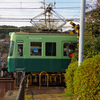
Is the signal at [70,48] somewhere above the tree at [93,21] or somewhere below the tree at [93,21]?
below

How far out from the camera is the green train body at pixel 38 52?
9.13m

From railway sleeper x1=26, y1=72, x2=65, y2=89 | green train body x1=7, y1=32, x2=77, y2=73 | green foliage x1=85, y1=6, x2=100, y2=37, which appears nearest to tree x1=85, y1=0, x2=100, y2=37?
green foliage x1=85, y1=6, x2=100, y2=37

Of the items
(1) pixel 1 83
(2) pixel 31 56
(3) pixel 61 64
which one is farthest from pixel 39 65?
(1) pixel 1 83

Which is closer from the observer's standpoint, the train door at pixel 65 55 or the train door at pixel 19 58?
the train door at pixel 19 58

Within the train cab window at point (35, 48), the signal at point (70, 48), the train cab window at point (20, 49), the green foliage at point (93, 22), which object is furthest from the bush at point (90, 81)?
the train cab window at point (20, 49)

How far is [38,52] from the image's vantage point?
9.18m

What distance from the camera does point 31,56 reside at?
Answer: 9.13m

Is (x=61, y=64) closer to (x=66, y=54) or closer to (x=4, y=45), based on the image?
(x=66, y=54)

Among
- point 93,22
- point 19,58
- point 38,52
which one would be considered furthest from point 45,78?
point 93,22

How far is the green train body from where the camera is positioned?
9133 mm

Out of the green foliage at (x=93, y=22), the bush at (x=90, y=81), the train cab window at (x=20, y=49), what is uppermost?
the green foliage at (x=93, y=22)

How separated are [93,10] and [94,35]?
1.37m

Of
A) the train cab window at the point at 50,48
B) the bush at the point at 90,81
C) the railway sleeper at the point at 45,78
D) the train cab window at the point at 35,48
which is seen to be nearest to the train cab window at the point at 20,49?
the train cab window at the point at 35,48

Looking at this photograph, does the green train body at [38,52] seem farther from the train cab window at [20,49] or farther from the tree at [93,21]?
the tree at [93,21]
